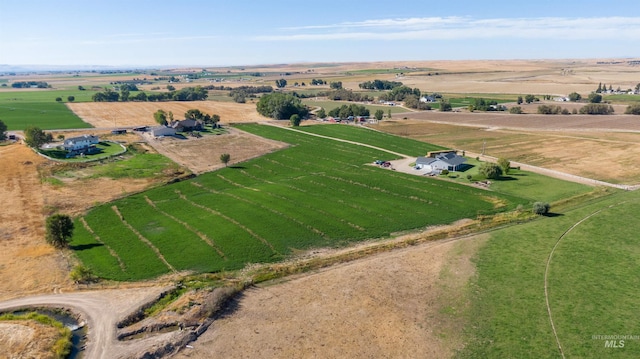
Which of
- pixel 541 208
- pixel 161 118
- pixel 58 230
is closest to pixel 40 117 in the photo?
pixel 161 118

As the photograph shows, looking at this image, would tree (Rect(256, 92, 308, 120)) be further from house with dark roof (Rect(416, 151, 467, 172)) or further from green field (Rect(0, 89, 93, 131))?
house with dark roof (Rect(416, 151, 467, 172))

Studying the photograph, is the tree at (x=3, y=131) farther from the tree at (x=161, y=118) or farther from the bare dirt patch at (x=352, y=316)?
the bare dirt patch at (x=352, y=316)

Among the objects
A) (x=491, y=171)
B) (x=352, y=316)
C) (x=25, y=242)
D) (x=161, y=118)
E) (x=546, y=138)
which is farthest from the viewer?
(x=161, y=118)

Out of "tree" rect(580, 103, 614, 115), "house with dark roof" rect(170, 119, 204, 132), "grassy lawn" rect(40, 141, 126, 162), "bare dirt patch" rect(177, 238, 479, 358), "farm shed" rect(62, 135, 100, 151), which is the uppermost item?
"tree" rect(580, 103, 614, 115)

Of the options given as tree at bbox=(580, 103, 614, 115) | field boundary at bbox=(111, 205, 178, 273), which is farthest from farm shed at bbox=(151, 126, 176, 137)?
tree at bbox=(580, 103, 614, 115)

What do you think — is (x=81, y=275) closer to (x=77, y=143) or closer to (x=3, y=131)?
(x=77, y=143)

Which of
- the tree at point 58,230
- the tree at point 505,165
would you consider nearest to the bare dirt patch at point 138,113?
the tree at point 505,165
